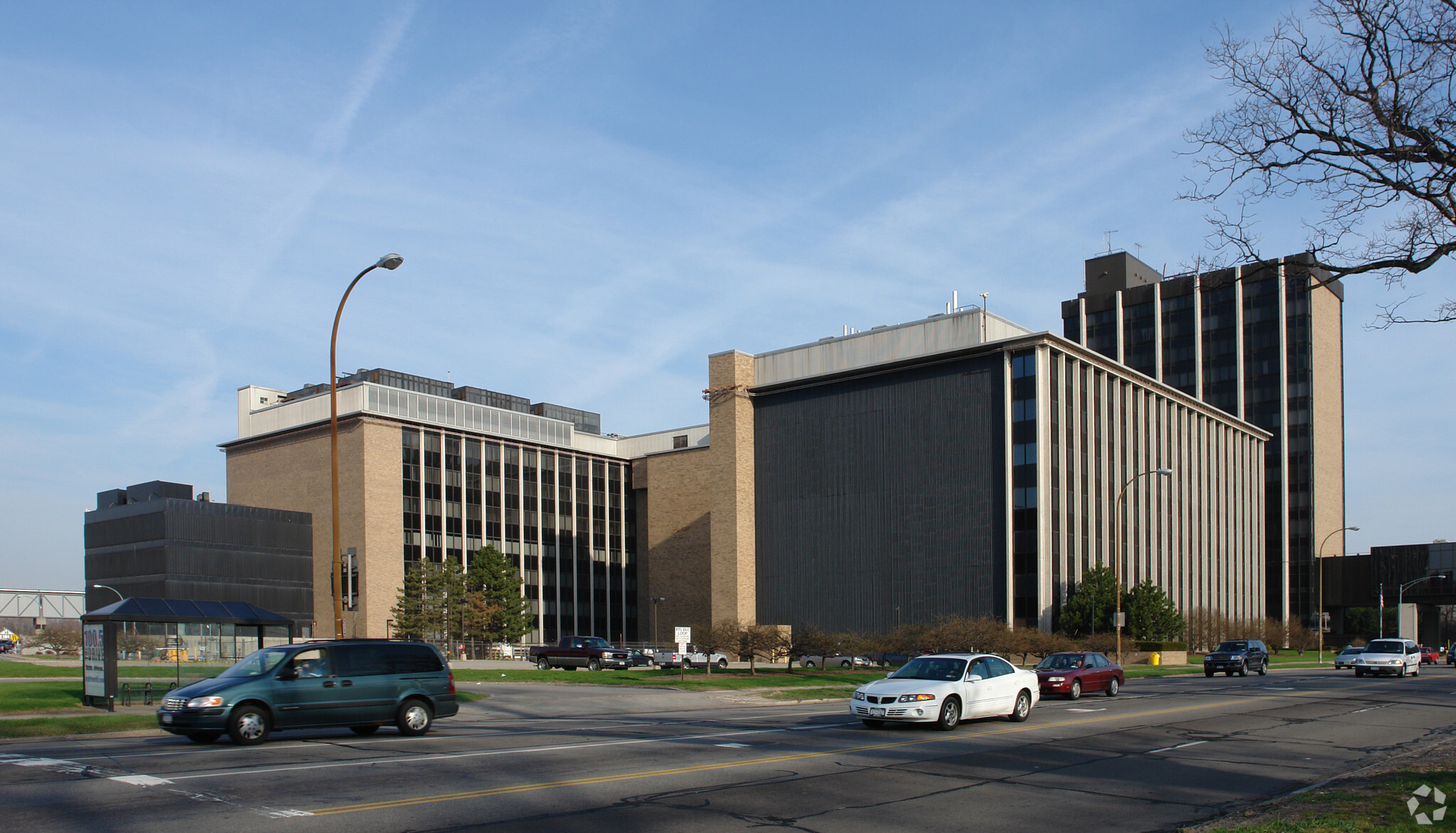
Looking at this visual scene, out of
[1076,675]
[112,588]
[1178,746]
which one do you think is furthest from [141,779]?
[112,588]

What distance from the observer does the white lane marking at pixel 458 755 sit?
13625 millimetres

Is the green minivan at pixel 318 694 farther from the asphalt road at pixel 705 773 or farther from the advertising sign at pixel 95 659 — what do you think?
the advertising sign at pixel 95 659

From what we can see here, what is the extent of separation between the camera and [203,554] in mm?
77938

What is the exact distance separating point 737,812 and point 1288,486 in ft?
411

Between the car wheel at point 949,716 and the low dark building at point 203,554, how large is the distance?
67.5 meters

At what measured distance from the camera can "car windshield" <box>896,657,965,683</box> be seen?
21.0m

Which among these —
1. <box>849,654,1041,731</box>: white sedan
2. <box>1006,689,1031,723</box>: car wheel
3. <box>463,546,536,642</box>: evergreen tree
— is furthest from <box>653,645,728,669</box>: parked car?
<box>849,654,1041,731</box>: white sedan

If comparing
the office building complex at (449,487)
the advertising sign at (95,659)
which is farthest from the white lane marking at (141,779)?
the office building complex at (449,487)

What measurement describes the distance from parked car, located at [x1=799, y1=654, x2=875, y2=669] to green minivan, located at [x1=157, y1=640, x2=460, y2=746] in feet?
112

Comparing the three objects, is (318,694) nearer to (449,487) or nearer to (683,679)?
(683,679)

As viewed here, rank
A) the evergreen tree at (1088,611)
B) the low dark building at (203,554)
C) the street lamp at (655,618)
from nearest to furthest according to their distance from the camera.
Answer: the evergreen tree at (1088,611)
the low dark building at (203,554)
the street lamp at (655,618)

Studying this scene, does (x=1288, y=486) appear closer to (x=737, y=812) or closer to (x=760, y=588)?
(x=760, y=588)

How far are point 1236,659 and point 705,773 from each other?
41.2 m

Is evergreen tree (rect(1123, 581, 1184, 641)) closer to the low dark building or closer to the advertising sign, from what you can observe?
the advertising sign
